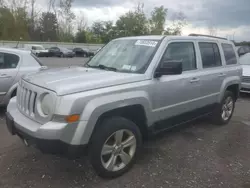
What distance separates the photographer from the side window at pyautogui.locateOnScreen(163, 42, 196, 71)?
4.05m

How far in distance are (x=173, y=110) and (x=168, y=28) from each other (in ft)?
155

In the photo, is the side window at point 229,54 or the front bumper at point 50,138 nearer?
the front bumper at point 50,138

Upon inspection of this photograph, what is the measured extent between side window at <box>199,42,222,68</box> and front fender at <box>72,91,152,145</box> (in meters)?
2.01

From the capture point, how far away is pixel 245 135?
5164 mm

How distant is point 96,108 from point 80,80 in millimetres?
471

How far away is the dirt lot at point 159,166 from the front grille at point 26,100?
0.86 metres

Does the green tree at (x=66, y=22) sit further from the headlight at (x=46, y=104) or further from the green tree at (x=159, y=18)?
the headlight at (x=46, y=104)

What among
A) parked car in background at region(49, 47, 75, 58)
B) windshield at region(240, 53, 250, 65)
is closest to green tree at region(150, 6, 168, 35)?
parked car in background at region(49, 47, 75, 58)

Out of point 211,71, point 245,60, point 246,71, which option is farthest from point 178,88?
point 245,60

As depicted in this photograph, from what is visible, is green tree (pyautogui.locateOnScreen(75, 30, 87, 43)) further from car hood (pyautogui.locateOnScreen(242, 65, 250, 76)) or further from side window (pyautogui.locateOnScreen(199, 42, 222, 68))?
side window (pyautogui.locateOnScreen(199, 42, 222, 68))

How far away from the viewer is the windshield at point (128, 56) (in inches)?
149

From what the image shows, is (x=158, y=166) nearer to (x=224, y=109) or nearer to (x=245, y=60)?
(x=224, y=109)

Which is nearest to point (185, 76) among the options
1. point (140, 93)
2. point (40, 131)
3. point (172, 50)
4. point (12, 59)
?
point (172, 50)

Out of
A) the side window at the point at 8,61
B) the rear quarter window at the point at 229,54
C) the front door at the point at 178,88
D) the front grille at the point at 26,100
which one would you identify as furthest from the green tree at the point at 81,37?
the front grille at the point at 26,100
